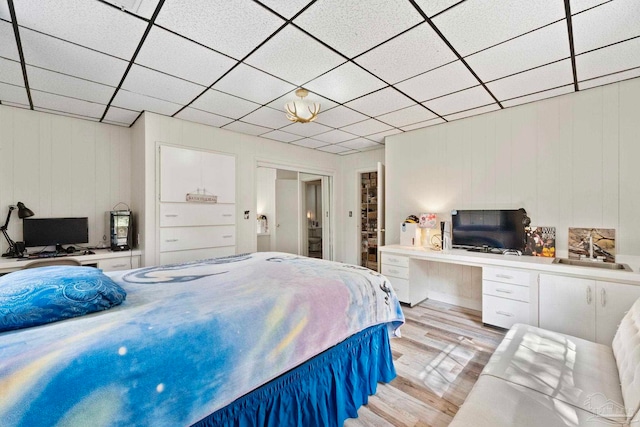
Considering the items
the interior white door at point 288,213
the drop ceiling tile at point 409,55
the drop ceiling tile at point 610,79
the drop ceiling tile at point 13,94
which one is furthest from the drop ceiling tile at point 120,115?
the drop ceiling tile at point 610,79

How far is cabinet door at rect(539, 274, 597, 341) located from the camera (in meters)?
2.57

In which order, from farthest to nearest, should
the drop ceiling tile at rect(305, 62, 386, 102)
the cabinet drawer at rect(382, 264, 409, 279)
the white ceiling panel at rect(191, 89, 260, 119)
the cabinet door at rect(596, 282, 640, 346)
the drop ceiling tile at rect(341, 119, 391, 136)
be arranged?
the drop ceiling tile at rect(341, 119, 391, 136), the cabinet drawer at rect(382, 264, 409, 279), the white ceiling panel at rect(191, 89, 260, 119), the drop ceiling tile at rect(305, 62, 386, 102), the cabinet door at rect(596, 282, 640, 346)

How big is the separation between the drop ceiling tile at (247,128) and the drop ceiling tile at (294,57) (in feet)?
5.08

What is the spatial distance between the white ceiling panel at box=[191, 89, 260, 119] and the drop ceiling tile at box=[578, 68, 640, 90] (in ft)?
11.1

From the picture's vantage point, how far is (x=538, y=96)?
3072 mm

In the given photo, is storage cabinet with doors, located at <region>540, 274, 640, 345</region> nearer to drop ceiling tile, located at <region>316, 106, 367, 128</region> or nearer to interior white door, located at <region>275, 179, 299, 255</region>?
drop ceiling tile, located at <region>316, 106, 367, 128</region>

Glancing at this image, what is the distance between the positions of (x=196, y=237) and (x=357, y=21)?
3168mm

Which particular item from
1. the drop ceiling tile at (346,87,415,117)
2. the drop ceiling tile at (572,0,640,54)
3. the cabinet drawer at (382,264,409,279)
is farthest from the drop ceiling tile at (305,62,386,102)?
the cabinet drawer at (382,264,409,279)

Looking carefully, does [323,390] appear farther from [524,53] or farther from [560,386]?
[524,53]

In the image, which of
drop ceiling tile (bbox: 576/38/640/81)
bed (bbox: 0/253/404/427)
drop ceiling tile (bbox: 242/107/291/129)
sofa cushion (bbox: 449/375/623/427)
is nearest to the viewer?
bed (bbox: 0/253/404/427)

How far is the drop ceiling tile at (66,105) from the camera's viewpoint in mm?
2955

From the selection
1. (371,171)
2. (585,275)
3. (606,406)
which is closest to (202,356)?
(606,406)

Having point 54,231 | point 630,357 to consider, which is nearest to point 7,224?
point 54,231

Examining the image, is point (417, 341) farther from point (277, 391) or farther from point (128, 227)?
point (128, 227)
